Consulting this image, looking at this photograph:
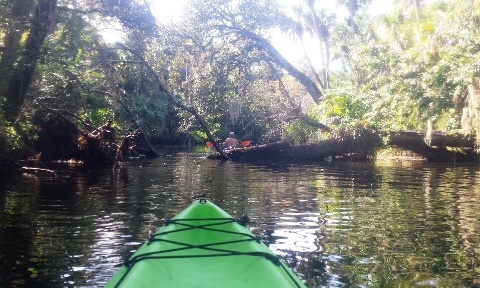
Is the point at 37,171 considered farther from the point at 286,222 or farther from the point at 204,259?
the point at 204,259

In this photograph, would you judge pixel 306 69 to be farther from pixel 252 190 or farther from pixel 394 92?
pixel 252 190

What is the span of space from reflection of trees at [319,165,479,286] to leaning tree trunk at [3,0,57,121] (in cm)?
902

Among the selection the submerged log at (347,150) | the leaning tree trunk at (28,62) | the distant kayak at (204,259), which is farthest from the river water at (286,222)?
the submerged log at (347,150)

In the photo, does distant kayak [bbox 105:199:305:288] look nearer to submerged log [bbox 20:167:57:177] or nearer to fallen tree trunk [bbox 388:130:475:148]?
submerged log [bbox 20:167:57:177]

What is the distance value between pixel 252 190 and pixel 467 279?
8.56 meters

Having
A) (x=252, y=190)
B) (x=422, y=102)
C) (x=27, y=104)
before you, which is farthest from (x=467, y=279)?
(x=422, y=102)

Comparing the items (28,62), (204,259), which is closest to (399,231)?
(204,259)

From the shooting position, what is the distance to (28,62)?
1656cm

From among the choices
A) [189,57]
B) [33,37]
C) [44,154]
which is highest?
[189,57]

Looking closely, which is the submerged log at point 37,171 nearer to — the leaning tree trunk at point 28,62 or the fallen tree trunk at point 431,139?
the leaning tree trunk at point 28,62

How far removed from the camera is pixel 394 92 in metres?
25.4

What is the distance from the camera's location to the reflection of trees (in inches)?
262

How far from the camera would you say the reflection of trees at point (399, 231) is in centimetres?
665

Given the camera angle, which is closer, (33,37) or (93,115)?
(33,37)
